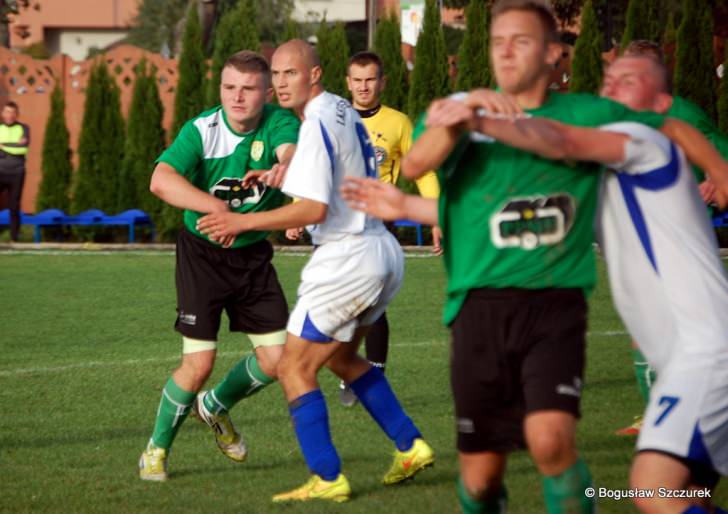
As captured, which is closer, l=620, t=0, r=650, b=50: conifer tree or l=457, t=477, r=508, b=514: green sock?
l=457, t=477, r=508, b=514: green sock

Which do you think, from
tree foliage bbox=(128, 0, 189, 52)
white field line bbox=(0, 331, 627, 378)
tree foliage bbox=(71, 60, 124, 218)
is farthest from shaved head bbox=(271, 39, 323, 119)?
tree foliage bbox=(128, 0, 189, 52)

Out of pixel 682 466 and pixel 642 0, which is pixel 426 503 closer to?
pixel 682 466

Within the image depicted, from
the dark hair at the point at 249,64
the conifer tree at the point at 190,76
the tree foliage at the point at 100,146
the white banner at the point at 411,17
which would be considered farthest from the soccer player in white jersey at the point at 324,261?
the white banner at the point at 411,17

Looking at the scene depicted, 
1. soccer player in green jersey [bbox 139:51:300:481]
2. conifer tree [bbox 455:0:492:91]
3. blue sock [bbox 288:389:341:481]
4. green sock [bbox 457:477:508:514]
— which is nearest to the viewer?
green sock [bbox 457:477:508:514]

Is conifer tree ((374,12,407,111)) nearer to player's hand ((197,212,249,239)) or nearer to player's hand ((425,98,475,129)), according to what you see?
player's hand ((197,212,249,239))

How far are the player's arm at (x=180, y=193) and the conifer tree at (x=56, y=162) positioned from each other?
16.4m

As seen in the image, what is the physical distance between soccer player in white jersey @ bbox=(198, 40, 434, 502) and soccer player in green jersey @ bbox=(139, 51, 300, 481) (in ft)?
1.11

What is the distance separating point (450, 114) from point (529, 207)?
541 millimetres

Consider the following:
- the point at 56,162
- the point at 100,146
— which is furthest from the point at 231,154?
the point at 56,162

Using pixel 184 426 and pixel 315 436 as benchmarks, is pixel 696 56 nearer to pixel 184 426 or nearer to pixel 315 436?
pixel 184 426

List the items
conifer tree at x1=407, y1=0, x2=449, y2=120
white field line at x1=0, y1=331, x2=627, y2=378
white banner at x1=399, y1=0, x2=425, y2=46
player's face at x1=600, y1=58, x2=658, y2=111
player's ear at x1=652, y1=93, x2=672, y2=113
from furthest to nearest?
white banner at x1=399, y1=0, x2=425, y2=46 → conifer tree at x1=407, y1=0, x2=449, y2=120 → white field line at x1=0, y1=331, x2=627, y2=378 → player's ear at x1=652, y1=93, x2=672, y2=113 → player's face at x1=600, y1=58, x2=658, y2=111

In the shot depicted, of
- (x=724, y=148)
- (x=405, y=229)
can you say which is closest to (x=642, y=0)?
Answer: (x=405, y=229)

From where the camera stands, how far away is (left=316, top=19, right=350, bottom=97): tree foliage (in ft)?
71.7

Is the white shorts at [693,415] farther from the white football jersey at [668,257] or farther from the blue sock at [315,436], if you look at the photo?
the blue sock at [315,436]
